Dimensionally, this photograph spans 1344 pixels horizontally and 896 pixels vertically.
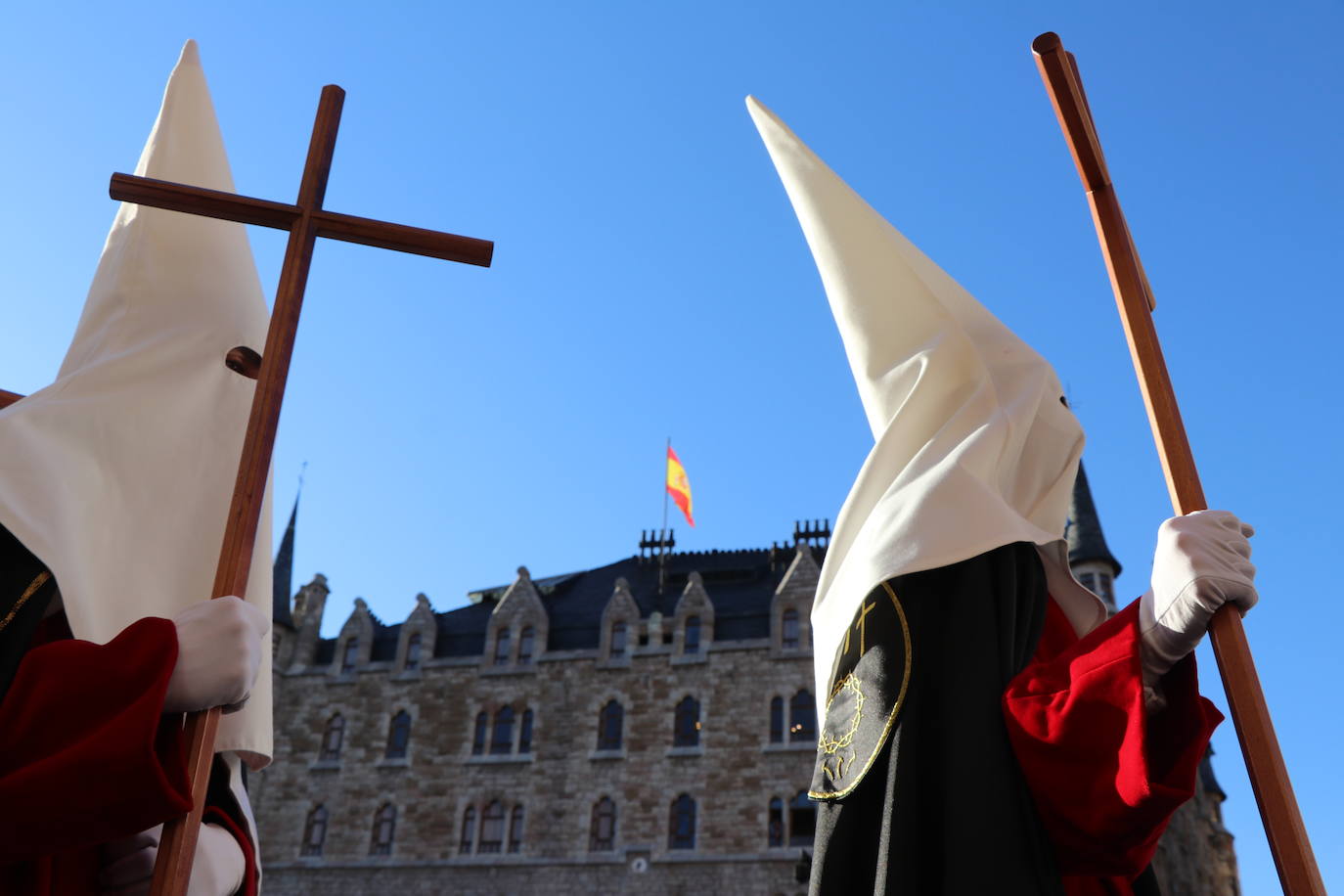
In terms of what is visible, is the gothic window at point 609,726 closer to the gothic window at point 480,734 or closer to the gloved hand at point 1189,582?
the gothic window at point 480,734

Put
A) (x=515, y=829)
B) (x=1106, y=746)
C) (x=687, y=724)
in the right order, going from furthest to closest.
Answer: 1. (x=687, y=724)
2. (x=515, y=829)
3. (x=1106, y=746)

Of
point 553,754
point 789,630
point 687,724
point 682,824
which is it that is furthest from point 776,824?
point 553,754

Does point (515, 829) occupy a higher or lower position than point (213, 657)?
higher

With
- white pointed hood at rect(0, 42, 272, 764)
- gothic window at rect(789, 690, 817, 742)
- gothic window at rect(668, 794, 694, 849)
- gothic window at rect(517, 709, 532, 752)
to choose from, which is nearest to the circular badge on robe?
white pointed hood at rect(0, 42, 272, 764)

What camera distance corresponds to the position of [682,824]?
24.6 meters

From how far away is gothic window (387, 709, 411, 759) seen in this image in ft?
90.2

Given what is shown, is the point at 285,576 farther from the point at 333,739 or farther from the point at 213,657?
the point at 213,657

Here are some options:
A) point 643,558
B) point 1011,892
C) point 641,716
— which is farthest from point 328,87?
point 643,558

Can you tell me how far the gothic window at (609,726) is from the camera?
26.2 meters

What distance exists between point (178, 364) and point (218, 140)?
974 millimetres

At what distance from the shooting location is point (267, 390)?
2648 millimetres

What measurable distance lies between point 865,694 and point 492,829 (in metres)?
25.1

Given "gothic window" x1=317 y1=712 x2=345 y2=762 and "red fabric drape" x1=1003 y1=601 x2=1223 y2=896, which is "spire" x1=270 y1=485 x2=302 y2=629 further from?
"red fabric drape" x1=1003 y1=601 x2=1223 y2=896

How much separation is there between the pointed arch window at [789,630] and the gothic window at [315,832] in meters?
11.8
